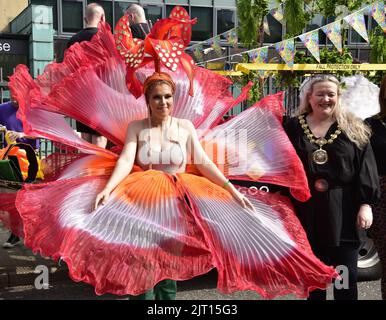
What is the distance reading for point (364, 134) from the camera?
313 cm

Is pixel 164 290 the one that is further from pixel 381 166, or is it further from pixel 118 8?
pixel 118 8

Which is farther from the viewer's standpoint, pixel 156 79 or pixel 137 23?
pixel 137 23

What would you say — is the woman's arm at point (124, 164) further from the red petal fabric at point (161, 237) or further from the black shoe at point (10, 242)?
the black shoe at point (10, 242)

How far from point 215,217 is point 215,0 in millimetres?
16243

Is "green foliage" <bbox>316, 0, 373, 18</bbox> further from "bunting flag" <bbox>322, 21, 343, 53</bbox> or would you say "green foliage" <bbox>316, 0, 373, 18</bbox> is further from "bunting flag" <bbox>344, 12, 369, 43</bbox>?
"bunting flag" <bbox>322, 21, 343, 53</bbox>

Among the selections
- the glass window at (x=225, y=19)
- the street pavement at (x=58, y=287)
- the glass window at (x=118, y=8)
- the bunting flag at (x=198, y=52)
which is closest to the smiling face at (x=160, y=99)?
the street pavement at (x=58, y=287)

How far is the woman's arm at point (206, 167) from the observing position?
9.48 feet

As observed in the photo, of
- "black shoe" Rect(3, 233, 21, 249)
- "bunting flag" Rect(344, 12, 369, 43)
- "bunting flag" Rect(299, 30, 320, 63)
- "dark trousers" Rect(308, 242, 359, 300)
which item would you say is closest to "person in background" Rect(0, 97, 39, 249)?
"black shoe" Rect(3, 233, 21, 249)

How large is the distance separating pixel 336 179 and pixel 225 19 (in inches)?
621

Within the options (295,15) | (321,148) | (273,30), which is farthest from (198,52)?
(321,148)

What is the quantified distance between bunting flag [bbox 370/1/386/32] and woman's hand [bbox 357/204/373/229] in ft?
21.7

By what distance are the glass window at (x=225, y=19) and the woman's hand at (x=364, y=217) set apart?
1564 cm

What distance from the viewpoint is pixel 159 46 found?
107 inches

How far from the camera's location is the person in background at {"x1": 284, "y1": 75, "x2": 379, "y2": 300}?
121 inches
